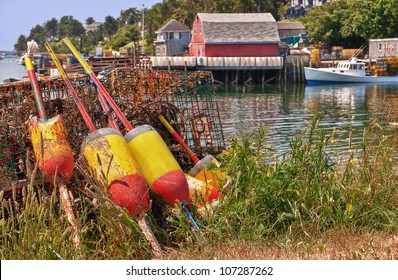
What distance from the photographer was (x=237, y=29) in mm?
59625

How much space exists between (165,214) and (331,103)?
1206 inches

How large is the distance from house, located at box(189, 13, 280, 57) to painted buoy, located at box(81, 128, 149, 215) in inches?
2079

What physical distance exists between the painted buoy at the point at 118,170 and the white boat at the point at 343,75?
46.8 m

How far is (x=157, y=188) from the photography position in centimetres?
592

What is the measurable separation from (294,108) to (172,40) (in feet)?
115

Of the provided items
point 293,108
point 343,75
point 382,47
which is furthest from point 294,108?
point 382,47

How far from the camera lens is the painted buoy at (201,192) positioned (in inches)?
245

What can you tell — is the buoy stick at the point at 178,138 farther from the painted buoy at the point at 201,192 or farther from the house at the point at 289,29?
the house at the point at 289,29

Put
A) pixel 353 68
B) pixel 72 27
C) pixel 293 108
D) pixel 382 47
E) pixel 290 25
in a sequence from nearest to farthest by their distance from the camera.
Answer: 1. pixel 293 108
2. pixel 72 27
3. pixel 353 68
4. pixel 382 47
5. pixel 290 25

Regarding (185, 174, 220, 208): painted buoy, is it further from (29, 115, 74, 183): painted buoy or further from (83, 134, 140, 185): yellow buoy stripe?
(29, 115, 74, 183): painted buoy

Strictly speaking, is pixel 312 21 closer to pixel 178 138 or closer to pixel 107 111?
pixel 178 138

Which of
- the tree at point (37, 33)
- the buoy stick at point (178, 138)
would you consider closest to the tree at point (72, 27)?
the tree at point (37, 33)
